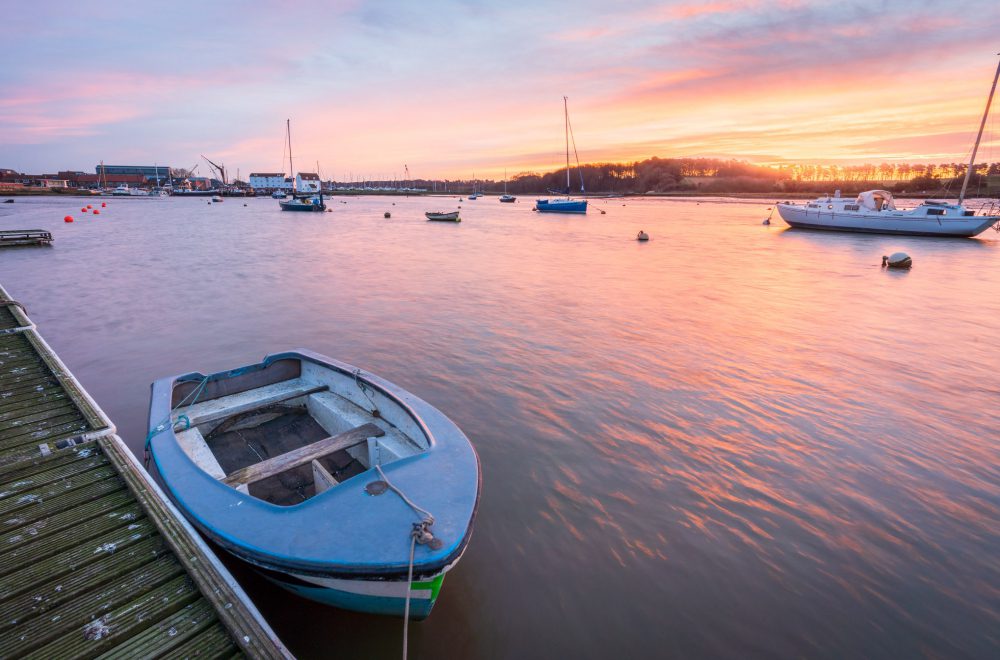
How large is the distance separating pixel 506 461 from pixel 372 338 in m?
7.26

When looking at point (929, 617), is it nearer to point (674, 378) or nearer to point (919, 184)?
point (674, 378)

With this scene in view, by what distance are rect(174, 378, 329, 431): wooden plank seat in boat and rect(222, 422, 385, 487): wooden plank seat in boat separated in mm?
1529

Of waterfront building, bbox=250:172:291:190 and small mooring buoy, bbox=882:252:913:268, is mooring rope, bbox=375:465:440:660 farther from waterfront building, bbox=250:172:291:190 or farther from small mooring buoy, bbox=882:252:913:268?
waterfront building, bbox=250:172:291:190

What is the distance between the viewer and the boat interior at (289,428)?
17.3 ft

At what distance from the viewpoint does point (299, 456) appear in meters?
5.06

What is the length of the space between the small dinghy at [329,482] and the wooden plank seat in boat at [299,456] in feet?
0.05

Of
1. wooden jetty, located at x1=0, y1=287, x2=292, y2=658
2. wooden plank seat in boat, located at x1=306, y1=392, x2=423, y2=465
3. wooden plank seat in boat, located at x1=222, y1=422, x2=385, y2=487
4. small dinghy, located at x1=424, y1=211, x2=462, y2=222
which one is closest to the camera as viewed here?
wooden jetty, located at x1=0, y1=287, x2=292, y2=658

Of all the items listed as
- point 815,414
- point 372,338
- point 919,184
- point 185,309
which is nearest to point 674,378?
point 815,414

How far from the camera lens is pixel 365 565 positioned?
3260mm

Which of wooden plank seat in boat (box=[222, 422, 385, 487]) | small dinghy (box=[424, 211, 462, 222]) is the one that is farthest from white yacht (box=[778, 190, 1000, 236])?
wooden plank seat in boat (box=[222, 422, 385, 487])

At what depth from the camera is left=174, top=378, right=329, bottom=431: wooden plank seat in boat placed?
6274 mm

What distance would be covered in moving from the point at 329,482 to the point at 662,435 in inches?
201

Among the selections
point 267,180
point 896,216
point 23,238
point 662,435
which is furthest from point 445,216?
point 267,180

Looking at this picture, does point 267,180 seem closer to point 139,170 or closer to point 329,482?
point 139,170
